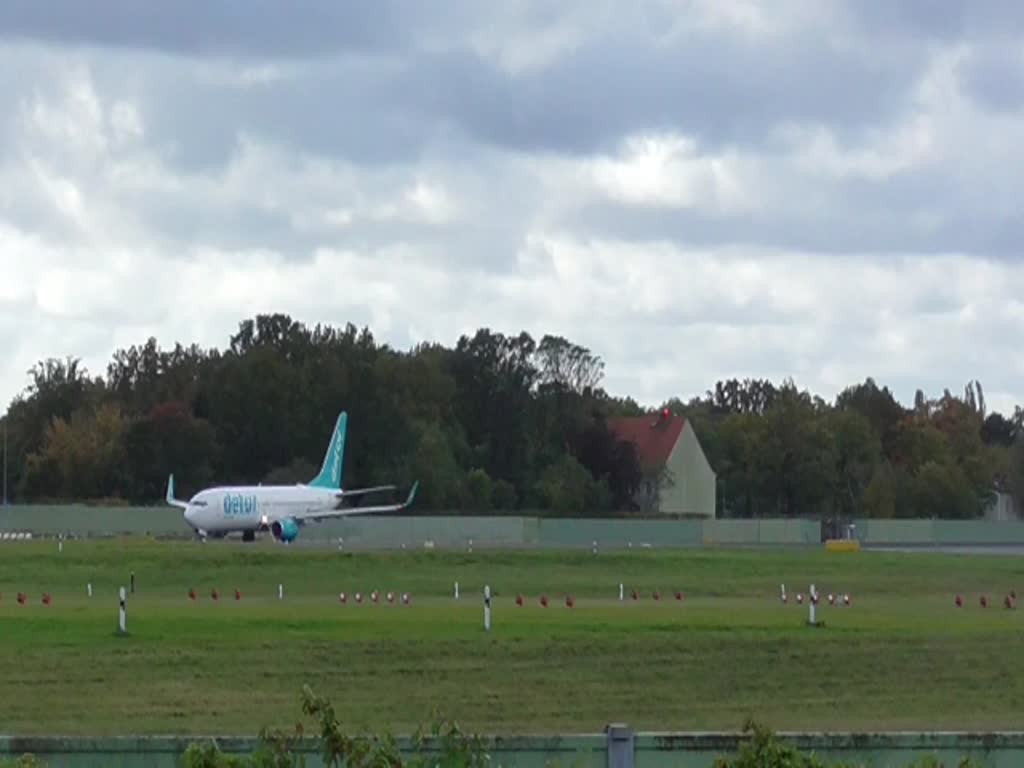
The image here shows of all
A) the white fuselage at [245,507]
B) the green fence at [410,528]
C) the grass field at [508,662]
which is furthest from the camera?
the green fence at [410,528]

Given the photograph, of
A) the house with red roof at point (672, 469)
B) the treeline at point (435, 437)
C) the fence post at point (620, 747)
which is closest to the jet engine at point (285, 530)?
the treeline at point (435, 437)

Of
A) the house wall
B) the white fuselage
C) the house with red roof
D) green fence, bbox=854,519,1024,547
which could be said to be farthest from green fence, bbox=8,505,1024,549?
the house wall

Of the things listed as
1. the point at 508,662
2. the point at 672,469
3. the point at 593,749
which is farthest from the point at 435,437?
the point at 593,749

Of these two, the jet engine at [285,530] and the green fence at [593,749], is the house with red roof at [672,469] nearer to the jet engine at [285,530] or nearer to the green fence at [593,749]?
the jet engine at [285,530]

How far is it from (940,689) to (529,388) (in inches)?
4047

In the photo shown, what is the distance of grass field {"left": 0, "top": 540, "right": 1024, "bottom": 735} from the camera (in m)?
25.9

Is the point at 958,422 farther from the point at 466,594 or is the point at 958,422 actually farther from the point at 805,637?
the point at 805,637

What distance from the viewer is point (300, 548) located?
75688 mm

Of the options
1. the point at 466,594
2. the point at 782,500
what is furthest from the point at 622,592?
the point at 782,500

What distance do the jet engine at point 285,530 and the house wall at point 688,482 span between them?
44.2 meters

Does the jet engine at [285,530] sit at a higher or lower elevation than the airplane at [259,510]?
lower

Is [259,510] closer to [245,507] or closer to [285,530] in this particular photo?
[245,507]

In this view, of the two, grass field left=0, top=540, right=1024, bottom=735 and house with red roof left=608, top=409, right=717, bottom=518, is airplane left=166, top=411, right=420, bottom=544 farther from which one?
house with red roof left=608, top=409, right=717, bottom=518

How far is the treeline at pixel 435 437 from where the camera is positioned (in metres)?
122
